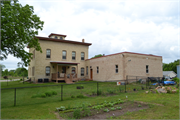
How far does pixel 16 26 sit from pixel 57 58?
46.2 ft

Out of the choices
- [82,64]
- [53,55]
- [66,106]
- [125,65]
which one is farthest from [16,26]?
[82,64]

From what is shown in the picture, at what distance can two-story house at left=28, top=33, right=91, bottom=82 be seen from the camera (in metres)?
26.5

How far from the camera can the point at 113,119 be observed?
5.61 metres

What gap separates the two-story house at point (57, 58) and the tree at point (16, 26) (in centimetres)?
719

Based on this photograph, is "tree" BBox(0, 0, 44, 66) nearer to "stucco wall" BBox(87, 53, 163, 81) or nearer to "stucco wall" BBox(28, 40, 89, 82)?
"stucco wall" BBox(28, 40, 89, 82)

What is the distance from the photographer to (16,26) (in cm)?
1490

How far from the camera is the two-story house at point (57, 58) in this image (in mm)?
26500

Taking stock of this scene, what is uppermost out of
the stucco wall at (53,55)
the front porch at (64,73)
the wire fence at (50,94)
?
the stucco wall at (53,55)

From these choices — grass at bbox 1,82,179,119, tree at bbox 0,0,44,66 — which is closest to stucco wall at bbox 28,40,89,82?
tree at bbox 0,0,44,66

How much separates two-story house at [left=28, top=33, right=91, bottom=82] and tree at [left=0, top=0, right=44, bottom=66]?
23.6 feet

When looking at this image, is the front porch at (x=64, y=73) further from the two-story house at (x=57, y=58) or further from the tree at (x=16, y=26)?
the tree at (x=16, y=26)

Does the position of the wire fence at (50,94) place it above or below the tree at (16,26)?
below

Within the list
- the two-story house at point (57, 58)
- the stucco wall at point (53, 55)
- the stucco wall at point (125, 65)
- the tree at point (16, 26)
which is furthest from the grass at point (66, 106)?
the stucco wall at point (53, 55)

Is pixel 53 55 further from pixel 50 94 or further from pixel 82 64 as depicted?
pixel 50 94
